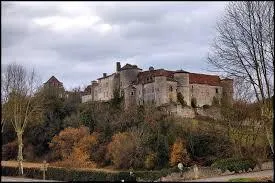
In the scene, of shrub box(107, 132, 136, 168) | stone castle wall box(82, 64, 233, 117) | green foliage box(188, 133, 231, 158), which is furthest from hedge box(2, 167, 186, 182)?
stone castle wall box(82, 64, 233, 117)

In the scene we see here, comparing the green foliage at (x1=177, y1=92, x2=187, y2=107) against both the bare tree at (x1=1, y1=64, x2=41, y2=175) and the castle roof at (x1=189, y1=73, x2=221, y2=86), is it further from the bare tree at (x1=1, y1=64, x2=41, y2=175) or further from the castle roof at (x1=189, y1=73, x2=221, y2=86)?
the bare tree at (x1=1, y1=64, x2=41, y2=175)

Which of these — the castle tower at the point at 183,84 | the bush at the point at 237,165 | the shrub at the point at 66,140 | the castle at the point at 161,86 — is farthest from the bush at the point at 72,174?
the castle tower at the point at 183,84

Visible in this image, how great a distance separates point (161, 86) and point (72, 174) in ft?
85.8

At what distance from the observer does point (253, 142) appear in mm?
38500

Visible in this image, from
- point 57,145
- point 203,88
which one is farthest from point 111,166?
point 203,88

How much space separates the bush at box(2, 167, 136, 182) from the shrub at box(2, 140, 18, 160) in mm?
14181

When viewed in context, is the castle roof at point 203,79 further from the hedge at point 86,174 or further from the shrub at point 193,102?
the hedge at point 86,174

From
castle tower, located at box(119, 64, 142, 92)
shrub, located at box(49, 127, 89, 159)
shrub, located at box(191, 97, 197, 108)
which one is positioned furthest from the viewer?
castle tower, located at box(119, 64, 142, 92)

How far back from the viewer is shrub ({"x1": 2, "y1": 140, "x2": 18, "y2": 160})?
5794cm

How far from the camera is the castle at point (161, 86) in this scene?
6481 centimetres

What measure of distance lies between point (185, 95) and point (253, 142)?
28.7m

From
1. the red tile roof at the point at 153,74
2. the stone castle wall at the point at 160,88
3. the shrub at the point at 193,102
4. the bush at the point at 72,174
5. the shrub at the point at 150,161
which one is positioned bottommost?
the bush at the point at 72,174

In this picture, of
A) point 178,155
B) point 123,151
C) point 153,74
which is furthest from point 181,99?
point 178,155

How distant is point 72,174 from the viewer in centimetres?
4116
